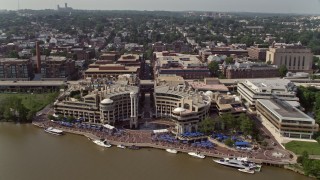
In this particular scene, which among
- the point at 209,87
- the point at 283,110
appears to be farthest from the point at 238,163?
the point at 209,87

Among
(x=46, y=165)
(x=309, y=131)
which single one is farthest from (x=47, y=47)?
(x=309, y=131)

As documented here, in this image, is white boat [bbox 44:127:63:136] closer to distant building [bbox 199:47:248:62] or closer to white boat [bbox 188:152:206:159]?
white boat [bbox 188:152:206:159]

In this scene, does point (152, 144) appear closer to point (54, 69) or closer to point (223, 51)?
point (54, 69)

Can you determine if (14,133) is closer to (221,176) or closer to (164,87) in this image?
(164,87)

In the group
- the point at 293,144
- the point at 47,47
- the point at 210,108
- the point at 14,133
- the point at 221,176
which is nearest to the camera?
the point at 221,176

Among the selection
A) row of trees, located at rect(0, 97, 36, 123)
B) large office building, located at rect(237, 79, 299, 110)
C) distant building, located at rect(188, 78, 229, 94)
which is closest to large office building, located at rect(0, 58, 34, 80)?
row of trees, located at rect(0, 97, 36, 123)
